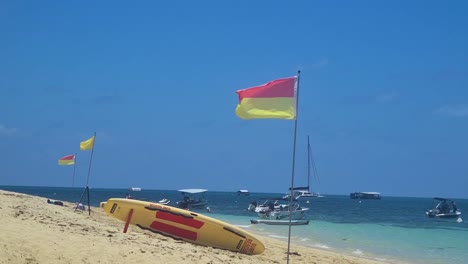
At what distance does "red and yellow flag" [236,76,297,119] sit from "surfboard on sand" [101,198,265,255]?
18.3ft

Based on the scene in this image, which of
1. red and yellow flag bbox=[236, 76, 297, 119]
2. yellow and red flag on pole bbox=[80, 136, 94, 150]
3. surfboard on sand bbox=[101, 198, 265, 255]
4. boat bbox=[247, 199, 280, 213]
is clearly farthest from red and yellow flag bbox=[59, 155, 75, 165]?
boat bbox=[247, 199, 280, 213]

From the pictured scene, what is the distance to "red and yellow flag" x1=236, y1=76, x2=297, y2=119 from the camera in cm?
966

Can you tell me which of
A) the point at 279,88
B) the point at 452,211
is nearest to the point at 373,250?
the point at 279,88

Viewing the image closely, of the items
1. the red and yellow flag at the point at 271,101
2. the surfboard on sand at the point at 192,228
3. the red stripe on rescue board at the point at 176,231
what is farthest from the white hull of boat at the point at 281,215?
the red and yellow flag at the point at 271,101

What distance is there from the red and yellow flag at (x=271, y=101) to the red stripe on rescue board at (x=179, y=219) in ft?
18.4

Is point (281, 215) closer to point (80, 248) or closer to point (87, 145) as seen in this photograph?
point (87, 145)

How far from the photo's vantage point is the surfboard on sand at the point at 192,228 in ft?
46.6

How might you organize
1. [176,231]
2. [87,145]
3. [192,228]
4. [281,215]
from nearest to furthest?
1. [192,228]
2. [176,231]
3. [87,145]
4. [281,215]

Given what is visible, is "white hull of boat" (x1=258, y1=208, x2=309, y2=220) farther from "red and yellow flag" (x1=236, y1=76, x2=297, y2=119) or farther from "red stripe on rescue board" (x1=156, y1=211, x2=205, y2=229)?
"red and yellow flag" (x1=236, y1=76, x2=297, y2=119)

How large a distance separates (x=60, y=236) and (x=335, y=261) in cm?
938

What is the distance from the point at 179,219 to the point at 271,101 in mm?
6291

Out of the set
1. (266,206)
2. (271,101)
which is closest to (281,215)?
(266,206)

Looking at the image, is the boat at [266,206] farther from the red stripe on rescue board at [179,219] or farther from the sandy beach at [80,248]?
the sandy beach at [80,248]

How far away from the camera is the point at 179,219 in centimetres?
1456
